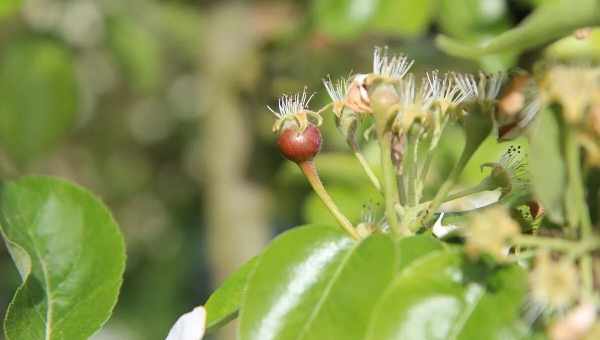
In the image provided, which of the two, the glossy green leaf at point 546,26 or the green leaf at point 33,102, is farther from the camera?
the green leaf at point 33,102

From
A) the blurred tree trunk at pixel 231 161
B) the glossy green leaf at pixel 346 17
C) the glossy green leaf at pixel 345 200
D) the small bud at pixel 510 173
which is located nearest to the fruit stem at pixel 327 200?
the small bud at pixel 510 173

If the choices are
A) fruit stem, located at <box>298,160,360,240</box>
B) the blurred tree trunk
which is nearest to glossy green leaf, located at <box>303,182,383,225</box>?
the blurred tree trunk

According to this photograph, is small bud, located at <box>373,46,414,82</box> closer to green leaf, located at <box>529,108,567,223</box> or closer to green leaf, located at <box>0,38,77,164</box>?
green leaf, located at <box>529,108,567,223</box>

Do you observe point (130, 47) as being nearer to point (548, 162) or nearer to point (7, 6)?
point (7, 6)

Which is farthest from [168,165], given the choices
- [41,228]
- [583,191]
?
[583,191]

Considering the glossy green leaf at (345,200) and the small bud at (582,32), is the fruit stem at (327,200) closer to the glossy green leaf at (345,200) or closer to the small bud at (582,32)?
the small bud at (582,32)

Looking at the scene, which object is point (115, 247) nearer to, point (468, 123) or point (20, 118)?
point (468, 123)

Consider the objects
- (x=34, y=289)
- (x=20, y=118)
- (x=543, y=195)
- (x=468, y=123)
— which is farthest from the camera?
(x=20, y=118)
